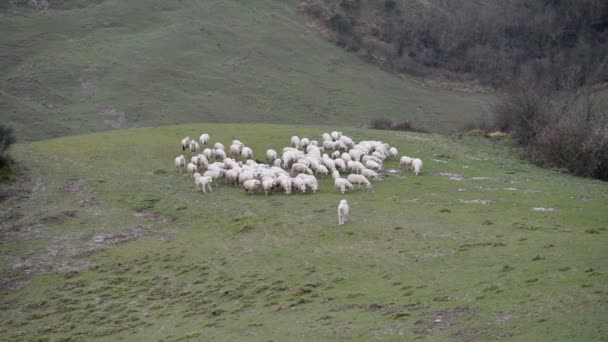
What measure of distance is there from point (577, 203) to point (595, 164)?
10.2 m

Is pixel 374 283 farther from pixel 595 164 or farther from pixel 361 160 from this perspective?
pixel 595 164

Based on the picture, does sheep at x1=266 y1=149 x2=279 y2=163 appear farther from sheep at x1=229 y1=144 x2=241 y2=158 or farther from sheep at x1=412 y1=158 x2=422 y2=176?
sheep at x1=412 y1=158 x2=422 y2=176

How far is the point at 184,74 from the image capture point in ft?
225

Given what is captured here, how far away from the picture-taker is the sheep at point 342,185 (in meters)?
27.5

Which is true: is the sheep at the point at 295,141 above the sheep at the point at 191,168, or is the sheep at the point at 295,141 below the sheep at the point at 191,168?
above

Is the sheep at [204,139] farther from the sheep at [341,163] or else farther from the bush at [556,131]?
the bush at [556,131]

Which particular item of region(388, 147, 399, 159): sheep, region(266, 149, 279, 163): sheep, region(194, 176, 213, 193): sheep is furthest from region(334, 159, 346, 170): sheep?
region(194, 176, 213, 193): sheep

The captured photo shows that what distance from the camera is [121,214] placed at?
87.2 feet

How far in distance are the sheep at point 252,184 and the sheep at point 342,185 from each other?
333cm

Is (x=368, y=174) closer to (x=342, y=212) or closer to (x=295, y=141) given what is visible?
(x=342, y=212)

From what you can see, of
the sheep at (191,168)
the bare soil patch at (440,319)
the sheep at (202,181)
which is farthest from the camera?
the sheep at (191,168)

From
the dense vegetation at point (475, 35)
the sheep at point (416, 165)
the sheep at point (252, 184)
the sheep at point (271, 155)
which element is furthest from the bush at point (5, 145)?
the dense vegetation at point (475, 35)

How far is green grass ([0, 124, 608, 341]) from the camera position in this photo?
14.1 meters

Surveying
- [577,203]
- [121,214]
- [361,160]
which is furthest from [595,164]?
[121,214]
